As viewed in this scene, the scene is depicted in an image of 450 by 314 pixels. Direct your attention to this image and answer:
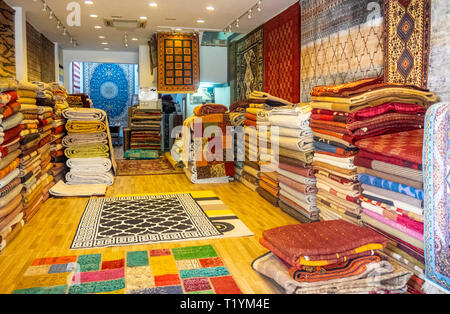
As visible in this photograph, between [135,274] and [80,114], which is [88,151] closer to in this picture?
[80,114]

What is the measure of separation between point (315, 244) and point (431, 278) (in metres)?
0.58

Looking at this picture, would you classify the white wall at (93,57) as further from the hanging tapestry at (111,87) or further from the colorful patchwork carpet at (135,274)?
the colorful patchwork carpet at (135,274)

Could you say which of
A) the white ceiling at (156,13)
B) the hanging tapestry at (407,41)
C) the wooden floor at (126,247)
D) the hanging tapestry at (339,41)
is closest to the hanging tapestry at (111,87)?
the white ceiling at (156,13)

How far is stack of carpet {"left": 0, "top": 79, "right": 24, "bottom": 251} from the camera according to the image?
3030 mm

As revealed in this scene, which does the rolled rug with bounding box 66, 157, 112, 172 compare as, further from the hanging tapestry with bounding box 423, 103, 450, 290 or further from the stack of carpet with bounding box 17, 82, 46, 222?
the hanging tapestry with bounding box 423, 103, 450, 290

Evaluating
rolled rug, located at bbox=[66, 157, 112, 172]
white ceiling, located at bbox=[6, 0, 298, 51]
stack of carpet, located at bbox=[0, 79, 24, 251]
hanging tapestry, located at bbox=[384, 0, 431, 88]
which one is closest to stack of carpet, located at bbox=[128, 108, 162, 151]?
white ceiling, located at bbox=[6, 0, 298, 51]

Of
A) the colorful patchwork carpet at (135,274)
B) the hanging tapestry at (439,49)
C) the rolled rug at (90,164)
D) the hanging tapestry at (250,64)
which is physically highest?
the hanging tapestry at (250,64)

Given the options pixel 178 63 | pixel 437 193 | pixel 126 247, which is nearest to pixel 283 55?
pixel 178 63

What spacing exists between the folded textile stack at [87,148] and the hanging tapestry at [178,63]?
9.79 feet

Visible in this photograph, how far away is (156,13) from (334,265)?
5565 mm

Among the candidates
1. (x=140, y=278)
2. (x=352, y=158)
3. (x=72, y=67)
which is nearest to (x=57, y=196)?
(x=140, y=278)

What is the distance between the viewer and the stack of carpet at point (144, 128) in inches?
319

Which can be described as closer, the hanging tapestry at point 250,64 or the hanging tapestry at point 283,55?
the hanging tapestry at point 283,55
